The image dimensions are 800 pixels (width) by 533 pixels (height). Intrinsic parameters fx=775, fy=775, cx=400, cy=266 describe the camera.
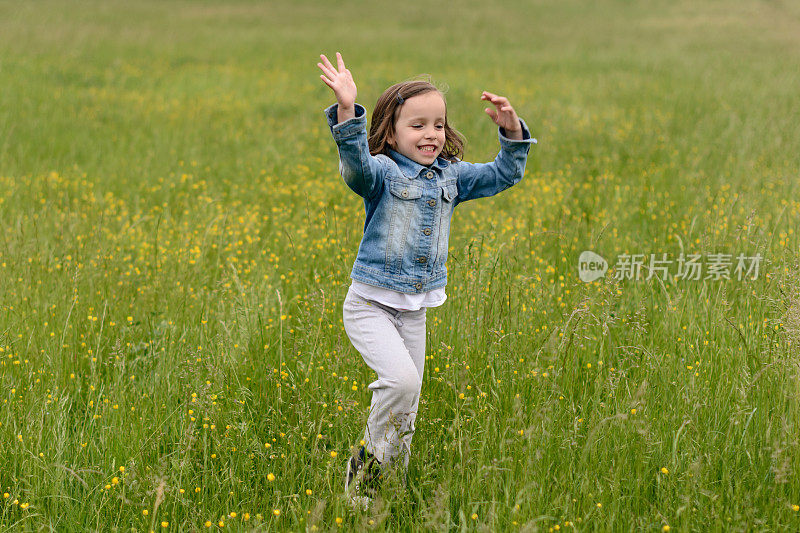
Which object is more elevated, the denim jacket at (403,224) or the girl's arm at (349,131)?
the girl's arm at (349,131)

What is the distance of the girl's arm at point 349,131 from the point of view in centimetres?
280

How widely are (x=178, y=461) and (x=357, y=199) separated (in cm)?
435

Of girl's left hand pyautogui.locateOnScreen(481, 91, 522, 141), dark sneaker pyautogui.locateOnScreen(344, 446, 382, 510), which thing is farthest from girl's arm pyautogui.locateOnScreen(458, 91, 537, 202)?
dark sneaker pyautogui.locateOnScreen(344, 446, 382, 510)

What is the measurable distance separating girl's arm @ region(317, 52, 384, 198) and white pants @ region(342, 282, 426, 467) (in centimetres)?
51

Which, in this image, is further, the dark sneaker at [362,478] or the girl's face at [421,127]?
the girl's face at [421,127]

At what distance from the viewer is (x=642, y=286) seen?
4926 mm

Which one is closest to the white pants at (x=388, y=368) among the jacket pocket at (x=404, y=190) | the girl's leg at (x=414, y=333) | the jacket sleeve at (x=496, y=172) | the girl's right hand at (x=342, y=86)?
the girl's leg at (x=414, y=333)

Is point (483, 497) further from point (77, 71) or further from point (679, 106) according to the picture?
point (77, 71)

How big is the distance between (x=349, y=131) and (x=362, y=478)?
4.24 feet

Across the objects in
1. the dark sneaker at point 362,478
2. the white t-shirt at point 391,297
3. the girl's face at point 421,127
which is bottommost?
the dark sneaker at point 362,478

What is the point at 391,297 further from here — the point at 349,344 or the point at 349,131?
the point at 349,344

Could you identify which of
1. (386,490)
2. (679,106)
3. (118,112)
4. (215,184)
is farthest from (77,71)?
(386,490)

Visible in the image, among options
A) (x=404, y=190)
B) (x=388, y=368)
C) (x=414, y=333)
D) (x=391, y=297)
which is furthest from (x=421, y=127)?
(x=388, y=368)

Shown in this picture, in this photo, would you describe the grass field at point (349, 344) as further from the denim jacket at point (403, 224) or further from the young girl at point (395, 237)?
the denim jacket at point (403, 224)
